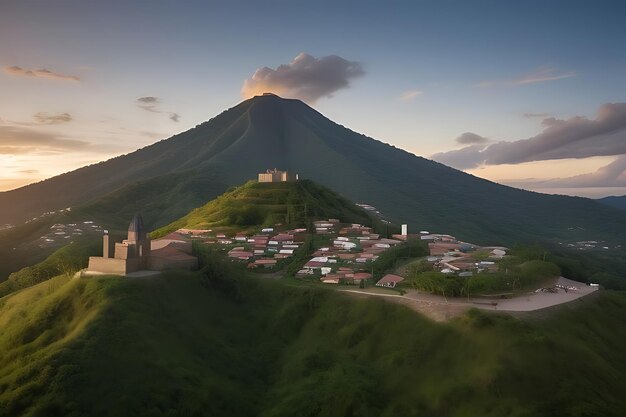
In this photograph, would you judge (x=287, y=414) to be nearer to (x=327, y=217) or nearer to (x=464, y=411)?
(x=464, y=411)

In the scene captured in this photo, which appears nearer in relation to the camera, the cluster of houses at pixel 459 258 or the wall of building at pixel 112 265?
the wall of building at pixel 112 265

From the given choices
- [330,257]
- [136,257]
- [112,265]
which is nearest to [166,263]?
[136,257]

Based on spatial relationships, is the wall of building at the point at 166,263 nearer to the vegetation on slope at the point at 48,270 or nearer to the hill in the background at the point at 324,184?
the vegetation on slope at the point at 48,270

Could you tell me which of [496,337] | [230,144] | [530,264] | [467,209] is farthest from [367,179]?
[496,337]

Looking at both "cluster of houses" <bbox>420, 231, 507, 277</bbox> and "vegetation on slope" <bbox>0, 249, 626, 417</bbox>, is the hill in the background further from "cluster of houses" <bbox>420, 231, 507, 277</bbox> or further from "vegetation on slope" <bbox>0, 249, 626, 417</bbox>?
"vegetation on slope" <bbox>0, 249, 626, 417</bbox>

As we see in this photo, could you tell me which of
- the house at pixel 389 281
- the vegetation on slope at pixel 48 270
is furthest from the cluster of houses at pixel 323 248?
the vegetation on slope at pixel 48 270

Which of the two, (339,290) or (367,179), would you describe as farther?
(367,179)

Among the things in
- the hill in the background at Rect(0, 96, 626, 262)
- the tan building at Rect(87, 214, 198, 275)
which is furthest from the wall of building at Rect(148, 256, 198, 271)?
the hill in the background at Rect(0, 96, 626, 262)
